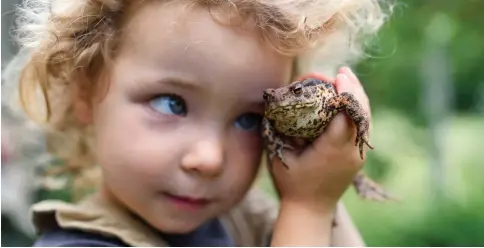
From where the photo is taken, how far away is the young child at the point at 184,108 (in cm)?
69

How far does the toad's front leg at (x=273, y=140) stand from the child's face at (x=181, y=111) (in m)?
0.03

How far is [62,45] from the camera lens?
29.7 inches

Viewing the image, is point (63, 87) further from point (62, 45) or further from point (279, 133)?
point (279, 133)

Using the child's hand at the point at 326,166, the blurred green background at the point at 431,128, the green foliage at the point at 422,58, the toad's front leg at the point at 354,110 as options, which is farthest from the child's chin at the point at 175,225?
the green foliage at the point at 422,58

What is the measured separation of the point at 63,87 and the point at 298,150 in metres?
0.34

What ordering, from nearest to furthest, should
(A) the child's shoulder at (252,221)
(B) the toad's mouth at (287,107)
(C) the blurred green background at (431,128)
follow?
1. (B) the toad's mouth at (287,107)
2. (A) the child's shoulder at (252,221)
3. (C) the blurred green background at (431,128)

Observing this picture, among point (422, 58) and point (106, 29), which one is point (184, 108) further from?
point (422, 58)

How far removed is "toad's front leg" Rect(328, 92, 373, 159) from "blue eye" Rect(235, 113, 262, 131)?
106 millimetres

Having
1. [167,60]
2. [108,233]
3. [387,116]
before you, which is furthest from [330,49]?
[387,116]

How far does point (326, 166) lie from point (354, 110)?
0.26 ft

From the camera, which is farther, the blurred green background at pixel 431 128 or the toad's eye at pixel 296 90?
the blurred green background at pixel 431 128

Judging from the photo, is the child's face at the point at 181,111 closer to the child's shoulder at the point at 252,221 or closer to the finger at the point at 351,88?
the finger at the point at 351,88

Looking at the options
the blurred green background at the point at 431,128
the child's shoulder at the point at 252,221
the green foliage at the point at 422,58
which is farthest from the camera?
the green foliage at the point at 422,58

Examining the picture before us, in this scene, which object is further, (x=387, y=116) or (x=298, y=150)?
(x=387, y=116)
